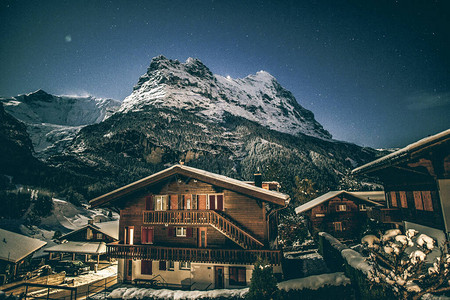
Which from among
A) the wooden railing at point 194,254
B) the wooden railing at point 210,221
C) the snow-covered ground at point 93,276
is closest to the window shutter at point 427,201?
the wooden railing at point 194,254

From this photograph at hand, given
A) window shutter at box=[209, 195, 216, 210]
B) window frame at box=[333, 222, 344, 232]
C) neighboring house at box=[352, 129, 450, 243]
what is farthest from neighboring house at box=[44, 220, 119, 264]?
neighboring house at box=[352, 129, 450, 243]

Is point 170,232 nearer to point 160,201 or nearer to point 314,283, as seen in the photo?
point 160,201

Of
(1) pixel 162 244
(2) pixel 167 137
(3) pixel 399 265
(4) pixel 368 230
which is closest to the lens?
(3) pixel 399 265

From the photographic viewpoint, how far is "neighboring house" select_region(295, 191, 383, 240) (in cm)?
3178

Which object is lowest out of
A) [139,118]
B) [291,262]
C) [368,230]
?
[291,262]

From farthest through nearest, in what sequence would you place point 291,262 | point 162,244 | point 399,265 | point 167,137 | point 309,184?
point 167,137
point 309,184
point 291,262
point 162,244
point 399,265

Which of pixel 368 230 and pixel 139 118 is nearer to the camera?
pixel 368 230

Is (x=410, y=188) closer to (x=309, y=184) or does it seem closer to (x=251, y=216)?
(x=251, y=216)

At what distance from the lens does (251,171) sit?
368ft

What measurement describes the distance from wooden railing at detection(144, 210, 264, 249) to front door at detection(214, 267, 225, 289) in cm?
313

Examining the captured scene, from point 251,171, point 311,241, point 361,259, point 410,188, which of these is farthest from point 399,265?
point 251,171

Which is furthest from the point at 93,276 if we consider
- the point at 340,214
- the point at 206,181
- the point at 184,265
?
the point at 340,214

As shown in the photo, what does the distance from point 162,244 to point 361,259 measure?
1447 cm

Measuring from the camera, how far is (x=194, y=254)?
1645 centimetres
